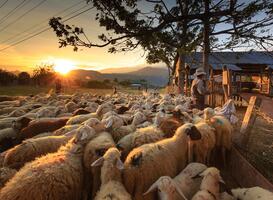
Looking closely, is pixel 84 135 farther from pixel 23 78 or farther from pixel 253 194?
pixel 23 78

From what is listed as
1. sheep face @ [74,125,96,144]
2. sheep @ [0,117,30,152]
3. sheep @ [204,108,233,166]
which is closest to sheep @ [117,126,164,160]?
sheep face @ [74,125,96,144]

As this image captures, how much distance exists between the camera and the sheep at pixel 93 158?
436 centimetres

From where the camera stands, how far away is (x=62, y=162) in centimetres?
422

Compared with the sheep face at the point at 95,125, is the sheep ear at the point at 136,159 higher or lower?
lower

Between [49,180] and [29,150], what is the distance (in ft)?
5.11

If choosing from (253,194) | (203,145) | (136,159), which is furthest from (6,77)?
(253,194)

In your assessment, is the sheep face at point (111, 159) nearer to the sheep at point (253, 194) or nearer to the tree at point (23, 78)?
the sheep at point (253, 194)

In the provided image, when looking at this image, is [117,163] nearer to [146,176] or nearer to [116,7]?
[146,176]

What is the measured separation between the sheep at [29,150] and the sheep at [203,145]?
2.32 metres

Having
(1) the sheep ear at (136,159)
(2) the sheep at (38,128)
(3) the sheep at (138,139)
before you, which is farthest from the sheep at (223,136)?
(2) the sheep at (38,128)

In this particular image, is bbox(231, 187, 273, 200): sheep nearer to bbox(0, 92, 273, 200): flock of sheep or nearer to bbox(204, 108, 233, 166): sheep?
bbox(0, 92, 273, 200): flock of sheep

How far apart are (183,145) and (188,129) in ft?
1.08

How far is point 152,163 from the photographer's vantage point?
4332mm

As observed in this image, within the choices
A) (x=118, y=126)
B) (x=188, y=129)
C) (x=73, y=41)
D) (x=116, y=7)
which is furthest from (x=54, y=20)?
(x=188, y=129)
